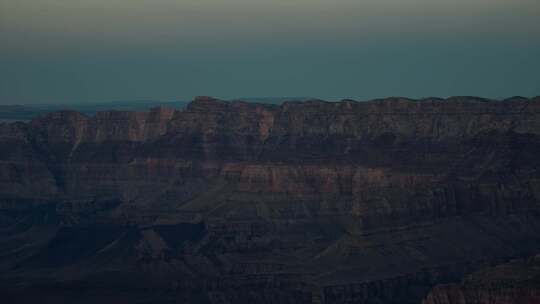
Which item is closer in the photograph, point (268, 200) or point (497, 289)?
→ point (497, 289)

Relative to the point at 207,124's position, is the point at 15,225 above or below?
below

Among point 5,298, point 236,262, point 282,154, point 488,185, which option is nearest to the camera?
point 5,298

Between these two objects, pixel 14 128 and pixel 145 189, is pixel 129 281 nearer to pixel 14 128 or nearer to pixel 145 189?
pixel 145 189

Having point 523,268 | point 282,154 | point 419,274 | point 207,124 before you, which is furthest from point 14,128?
point 523,268

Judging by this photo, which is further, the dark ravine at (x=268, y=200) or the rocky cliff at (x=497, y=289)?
the dark ravine at (x=268, y=200)

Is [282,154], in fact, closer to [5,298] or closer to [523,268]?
[5,298]

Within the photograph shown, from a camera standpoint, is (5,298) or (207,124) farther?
(207,124)

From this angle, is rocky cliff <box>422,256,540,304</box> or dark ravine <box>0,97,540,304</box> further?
dark ravine <box>0,97,540,304</box>

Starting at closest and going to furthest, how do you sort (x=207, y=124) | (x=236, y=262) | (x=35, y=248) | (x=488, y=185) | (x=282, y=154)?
(x=236, y=262) < (x=488, y=185) < (x=35, y=248) < (x=282, y=154) < (x=207, y=124)
